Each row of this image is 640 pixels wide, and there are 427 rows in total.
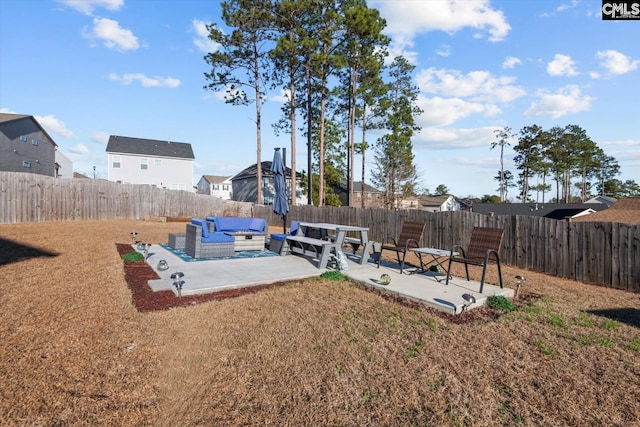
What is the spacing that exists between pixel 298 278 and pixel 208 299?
1921 mm

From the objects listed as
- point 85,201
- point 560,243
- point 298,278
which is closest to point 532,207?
point 560,243

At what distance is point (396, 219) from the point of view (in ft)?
45.5

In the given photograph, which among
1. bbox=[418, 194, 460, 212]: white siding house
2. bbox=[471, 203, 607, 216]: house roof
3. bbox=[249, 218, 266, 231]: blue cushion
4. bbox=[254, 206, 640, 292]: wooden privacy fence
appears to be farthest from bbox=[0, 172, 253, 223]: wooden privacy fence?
bbox=[418, 194, 460, 212]: white siding house

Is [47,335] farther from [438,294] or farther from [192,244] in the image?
[438,294]

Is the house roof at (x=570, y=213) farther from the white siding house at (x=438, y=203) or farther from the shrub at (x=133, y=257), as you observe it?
the shrub at (x=133, y=257)

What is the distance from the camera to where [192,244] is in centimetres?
837

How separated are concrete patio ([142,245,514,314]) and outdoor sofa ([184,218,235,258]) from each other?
428mm

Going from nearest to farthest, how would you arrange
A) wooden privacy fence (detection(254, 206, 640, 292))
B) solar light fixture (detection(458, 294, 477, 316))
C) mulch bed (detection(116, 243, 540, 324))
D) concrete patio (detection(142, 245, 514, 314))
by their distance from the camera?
mulch bed (detection(116, 243, 540, 324))
solar light fixture (detection(458, 294, 477, 316))
concrete patio (detection(142, 245, 514, 314))
wooden privacy fence (detection(254, 206, 640, 292))

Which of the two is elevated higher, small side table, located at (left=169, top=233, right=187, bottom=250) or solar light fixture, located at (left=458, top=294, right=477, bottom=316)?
small side table, located at (left=169, top=233, right=187, bottom=250)

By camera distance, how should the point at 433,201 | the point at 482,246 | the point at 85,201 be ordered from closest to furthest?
the point at 482,246, the point at 85,201, the point at 433,201

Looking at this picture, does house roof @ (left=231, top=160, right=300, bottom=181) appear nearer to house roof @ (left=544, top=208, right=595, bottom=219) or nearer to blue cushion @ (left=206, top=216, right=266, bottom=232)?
blue cushion @ (left=206, top=216, right=266, bottom=232)

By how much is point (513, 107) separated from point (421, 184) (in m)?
13.1

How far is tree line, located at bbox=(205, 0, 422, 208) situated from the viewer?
19375mm

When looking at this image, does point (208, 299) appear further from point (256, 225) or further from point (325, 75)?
point (325, 75)
